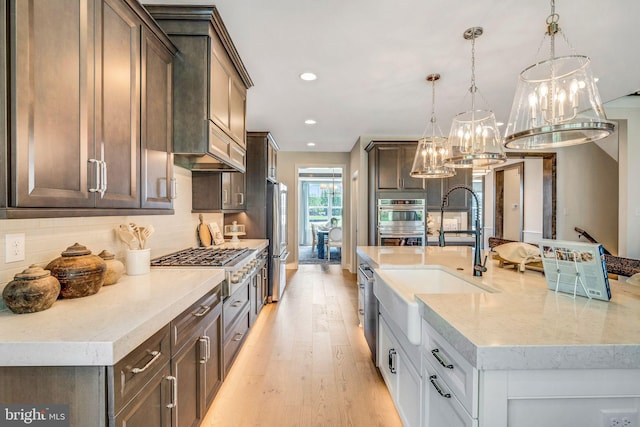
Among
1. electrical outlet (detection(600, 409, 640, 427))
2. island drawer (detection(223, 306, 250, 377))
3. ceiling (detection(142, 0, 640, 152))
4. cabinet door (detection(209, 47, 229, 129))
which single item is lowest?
island drawer (detection(223, 306, 250, 377))

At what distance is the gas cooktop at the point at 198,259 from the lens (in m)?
2.12

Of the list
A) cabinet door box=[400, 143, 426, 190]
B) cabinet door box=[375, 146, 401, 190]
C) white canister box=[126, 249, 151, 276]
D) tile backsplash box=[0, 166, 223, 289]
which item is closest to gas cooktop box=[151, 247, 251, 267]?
tile backsplash box=[0, 166, 223, 289]

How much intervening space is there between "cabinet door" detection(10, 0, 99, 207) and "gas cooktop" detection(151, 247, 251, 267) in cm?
99

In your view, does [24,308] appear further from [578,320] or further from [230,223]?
[230,223]

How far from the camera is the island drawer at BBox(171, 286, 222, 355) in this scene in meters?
1.35

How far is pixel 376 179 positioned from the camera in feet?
16.2

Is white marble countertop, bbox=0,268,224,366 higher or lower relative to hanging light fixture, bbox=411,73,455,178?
lower

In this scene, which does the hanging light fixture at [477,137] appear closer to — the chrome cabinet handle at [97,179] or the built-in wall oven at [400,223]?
the chrome cabinet handle at [97,179]

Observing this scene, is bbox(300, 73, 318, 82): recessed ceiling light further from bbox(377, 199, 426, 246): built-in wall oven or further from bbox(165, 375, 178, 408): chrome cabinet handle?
bbox(165, 375, 178, 408): chrome cabinet handle

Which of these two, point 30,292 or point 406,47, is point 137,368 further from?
point 406,47

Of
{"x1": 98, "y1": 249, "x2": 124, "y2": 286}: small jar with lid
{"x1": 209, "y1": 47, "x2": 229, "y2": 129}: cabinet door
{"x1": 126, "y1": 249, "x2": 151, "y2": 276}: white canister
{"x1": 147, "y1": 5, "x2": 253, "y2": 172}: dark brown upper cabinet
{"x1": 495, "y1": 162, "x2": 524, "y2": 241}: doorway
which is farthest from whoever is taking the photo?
{"x1": 495, "y1": 162, "x2": 524, "y2": 241}: doorway

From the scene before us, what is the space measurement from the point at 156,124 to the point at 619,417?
7.63 ft

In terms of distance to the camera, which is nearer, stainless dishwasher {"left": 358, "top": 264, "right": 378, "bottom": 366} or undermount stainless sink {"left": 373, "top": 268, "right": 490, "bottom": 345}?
undermount stainless sink {"left": 373, "top": 268, "right": 490, "bottom": 345}

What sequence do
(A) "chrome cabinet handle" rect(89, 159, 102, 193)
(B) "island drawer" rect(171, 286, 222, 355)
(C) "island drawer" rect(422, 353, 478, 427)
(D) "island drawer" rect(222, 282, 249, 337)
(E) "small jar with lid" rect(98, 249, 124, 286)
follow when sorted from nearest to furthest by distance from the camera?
(C) "island drawer" rect(422, 353, 478, 427) → (A) "chrome cabinet handle" rect(89, 159, 102, 193) → (B) "island drawer" rect(171, 286, 222, 355) → (E) "small jar with lid" rect(98, 249, 124, 286) → (D) "island drawer" rect(222, 282, 249, 337)
